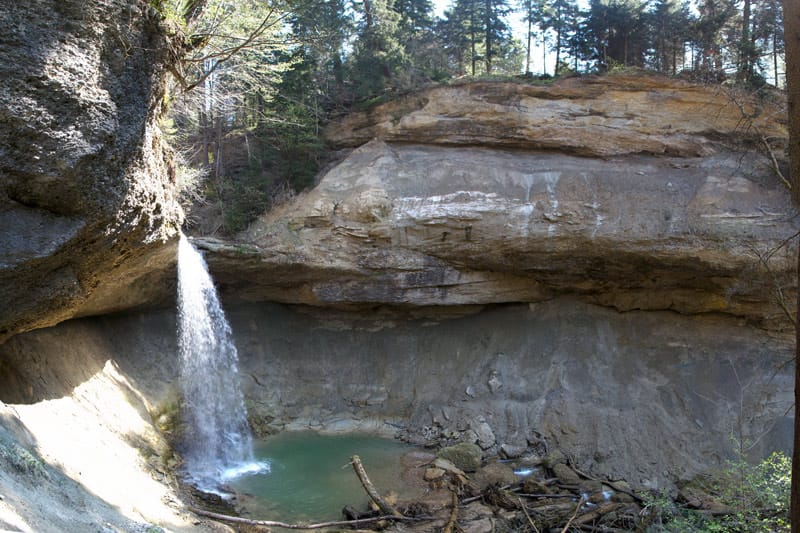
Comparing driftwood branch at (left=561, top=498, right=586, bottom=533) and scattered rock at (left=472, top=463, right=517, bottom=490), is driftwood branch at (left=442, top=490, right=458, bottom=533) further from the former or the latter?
driftwood branch at (left=561, top=498, right=586, bottom=533)

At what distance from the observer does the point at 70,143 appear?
19.9 feet

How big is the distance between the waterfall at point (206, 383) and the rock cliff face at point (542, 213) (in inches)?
42.7

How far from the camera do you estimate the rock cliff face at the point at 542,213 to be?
14.1 m

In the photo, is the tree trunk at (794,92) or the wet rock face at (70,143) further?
the wet rock face at (70,143)

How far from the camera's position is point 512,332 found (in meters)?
16.4

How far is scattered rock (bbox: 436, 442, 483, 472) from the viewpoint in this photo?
499 inches

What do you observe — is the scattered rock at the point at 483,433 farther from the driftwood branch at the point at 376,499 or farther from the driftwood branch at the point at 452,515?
the driftwood branch at the point at 376,499

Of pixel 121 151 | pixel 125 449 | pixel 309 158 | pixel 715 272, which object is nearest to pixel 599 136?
pixel 715 272

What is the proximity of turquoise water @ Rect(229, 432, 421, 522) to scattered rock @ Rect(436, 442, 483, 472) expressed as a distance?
115 centimetres

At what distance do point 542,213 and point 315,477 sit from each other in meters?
8.36

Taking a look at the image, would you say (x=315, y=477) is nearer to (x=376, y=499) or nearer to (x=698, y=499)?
(x=376, y=499)

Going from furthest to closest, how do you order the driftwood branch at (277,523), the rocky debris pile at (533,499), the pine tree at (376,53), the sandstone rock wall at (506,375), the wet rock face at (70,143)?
1. the pine tree at (376,53)
2. the sandstone rock wall at (506,375)
3. the rocky debris pile at (533,499)
4. the driftwood branch at (277,523)
5. the wet rock face at (70,143)

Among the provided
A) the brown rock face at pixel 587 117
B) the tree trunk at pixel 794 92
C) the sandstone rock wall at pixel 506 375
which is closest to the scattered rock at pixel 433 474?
the sandstone rock wall at pixel 506 375

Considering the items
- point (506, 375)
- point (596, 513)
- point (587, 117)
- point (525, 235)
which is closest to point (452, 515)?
point (596, 513)
